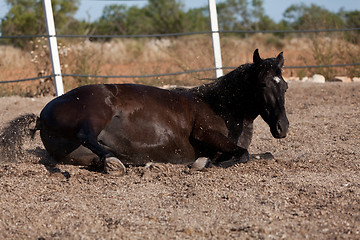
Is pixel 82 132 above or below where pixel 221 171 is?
above

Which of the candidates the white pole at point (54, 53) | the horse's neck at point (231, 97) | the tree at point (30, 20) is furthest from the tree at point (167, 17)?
the horse's neck at point (231, 97)

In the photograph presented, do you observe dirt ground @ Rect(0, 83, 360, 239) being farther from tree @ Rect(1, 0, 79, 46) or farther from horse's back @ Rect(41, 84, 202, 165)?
tree @ Rect(1, 0, 79, 46)

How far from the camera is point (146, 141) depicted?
4.45 metres

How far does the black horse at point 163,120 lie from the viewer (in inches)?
165

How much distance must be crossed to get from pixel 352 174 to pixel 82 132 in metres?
2.29

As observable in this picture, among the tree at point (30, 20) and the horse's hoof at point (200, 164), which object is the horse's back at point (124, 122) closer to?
the horse's hoof at point (200, 164)

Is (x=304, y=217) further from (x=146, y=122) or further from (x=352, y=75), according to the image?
(x=352, y=75)

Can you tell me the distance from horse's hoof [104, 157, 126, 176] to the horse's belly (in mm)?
403

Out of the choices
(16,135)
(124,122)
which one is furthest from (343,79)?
(16,135)

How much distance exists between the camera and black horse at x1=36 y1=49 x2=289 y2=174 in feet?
13.8

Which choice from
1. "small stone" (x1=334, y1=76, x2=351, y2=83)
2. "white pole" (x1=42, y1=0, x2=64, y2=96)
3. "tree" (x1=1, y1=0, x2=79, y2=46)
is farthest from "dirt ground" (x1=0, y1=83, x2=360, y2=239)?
"tree" (x1=1, y1=0, x2=79, y2=46)

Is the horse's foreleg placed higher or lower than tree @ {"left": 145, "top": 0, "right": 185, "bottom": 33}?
lower

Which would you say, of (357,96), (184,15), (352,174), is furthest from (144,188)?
(184,15)

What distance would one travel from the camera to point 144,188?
3.74 metres
